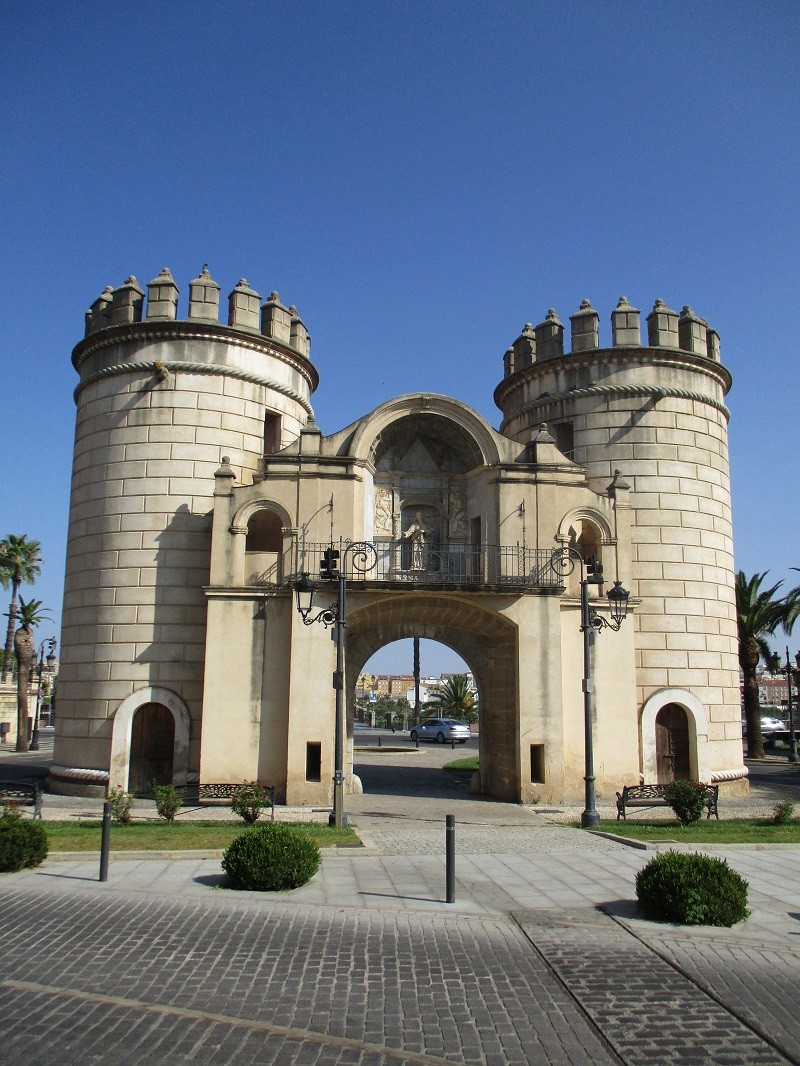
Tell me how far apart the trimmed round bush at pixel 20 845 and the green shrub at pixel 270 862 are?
308cm

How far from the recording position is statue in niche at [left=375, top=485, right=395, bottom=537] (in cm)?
2541

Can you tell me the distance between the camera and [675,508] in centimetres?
2567

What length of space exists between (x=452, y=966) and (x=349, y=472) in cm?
1571

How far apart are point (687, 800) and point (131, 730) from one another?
13954mm

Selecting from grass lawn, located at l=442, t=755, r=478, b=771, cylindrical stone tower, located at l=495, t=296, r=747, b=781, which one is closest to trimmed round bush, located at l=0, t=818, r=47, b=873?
cylindrical stone tower, located at l=495, t=296, r=747, b=781

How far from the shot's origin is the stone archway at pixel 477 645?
22578 millimetres

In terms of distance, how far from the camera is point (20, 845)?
41.7 ft

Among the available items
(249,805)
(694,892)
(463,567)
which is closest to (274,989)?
(694,892)

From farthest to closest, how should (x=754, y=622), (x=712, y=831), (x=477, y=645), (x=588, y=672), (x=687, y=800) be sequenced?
1. (x=754, y=622)
2. (x=477, y=645)
3. (x=588, y=672)
4. (x=687, y=800)
5. (x=712, y=831)

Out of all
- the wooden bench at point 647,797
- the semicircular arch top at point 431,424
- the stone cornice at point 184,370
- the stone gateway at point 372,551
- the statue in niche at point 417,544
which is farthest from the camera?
the stone cornice at point 184,370

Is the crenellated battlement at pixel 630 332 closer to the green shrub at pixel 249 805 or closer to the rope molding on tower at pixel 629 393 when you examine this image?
the rope molding on tower at pixel 629 393

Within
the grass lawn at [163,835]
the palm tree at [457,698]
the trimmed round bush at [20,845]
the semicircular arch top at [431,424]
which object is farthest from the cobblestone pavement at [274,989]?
the palm tree at [457,698]

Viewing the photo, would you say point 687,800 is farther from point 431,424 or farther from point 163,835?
point 431,424

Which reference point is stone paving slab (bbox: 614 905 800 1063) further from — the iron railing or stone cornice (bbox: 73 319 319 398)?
stone cornice (bbox: 73 319 319 398)
